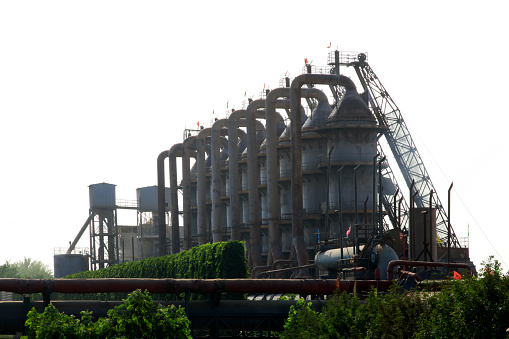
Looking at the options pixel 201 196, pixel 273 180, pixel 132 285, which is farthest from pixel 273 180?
pixel 132 285

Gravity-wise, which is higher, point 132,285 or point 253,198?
point 253,198

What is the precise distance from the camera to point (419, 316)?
1800 centimetres

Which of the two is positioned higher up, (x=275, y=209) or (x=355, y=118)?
(x=355, y=118)

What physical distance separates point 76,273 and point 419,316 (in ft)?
285

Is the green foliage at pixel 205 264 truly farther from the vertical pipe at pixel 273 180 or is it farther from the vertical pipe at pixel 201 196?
the vertical pipe at pixel 201 196

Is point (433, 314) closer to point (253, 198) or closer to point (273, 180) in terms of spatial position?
point (273, 180)

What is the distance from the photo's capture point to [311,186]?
66312mm

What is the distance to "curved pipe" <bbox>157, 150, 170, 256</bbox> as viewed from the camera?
86375 millimetres

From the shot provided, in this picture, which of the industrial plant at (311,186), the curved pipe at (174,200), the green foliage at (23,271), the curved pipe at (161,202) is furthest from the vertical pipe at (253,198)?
the green foliage at (23,271)

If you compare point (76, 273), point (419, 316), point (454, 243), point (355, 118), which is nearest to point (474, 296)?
point (419, 316)

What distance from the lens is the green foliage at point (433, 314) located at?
15.3m

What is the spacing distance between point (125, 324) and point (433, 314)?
908cm

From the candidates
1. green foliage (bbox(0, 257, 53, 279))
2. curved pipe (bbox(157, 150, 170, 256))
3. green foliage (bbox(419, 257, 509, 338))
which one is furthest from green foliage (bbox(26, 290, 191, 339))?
green foliage (bbox(0, 257, 53, 279))

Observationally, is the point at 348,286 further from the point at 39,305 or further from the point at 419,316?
the point at 419,316
